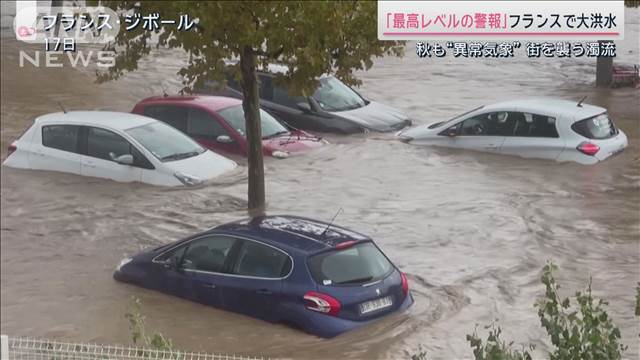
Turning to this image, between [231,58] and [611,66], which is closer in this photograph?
[231,58]

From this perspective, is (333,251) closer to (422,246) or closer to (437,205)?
(422,246)

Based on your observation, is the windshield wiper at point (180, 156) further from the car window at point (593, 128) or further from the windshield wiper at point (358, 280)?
the windshield wiper at point (358, 280)

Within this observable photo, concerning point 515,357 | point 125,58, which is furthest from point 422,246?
point 515,357

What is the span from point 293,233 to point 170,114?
8.20 meters

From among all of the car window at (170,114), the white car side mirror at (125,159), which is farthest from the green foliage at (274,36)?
the car window at (170,114)

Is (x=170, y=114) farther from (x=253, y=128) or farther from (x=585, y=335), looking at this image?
(x=585, y=335)

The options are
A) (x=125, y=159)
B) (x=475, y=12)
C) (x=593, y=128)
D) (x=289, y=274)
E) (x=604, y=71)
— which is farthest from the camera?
(x=604, y=71)

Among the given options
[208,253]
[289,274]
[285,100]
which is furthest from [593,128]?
[289,274]

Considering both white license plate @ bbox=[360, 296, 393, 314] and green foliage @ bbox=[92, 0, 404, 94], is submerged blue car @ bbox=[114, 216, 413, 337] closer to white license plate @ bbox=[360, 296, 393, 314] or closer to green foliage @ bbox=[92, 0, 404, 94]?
white license plate @ bbox=[360, 296, 393, 314]

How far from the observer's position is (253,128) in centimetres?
1415

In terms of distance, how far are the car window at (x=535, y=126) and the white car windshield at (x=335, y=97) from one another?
3.70m

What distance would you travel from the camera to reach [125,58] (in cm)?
1367

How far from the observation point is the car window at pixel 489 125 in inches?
709

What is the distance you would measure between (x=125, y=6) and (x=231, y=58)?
1400 millimetres
